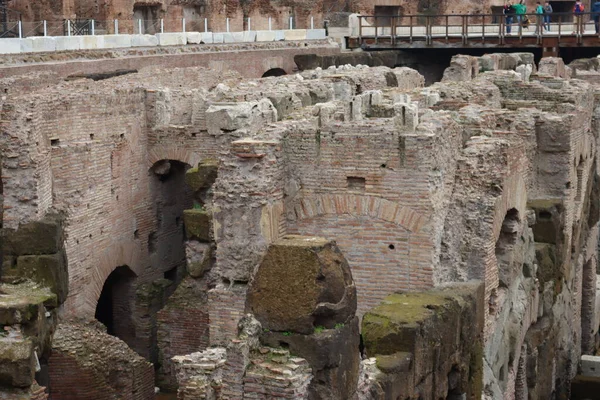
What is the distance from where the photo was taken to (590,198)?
53.3 ft

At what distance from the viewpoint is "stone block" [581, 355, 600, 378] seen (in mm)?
15212

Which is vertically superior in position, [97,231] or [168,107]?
[168,107]

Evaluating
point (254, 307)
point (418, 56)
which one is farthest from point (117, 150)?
point (418, 56)

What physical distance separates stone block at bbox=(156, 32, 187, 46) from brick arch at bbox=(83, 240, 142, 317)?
11950mm

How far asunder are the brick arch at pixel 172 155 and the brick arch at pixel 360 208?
17.9ft

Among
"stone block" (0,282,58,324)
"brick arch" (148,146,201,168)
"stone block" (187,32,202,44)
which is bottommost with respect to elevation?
"stone block" (0,282,58,324)

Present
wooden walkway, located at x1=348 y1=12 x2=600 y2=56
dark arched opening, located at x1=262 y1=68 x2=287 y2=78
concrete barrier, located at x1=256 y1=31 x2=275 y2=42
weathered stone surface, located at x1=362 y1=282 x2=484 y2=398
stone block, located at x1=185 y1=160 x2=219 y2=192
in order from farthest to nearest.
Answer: wooden walkway, located at x1=348 y1=12 x2=600 y2=56 < concrete barrier, located at x1=256 y1=31 x2=275 y2=42 < dark arched opening, located at x1=262 y1=68 x2=287 y2=78 < stone block, located at x1=185 y1=160 x2=219 y2=192 < weathered stone surface, located at x1=362 y1=282 x2=484 y2=398

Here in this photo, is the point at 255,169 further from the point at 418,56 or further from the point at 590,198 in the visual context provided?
the point at 418,56

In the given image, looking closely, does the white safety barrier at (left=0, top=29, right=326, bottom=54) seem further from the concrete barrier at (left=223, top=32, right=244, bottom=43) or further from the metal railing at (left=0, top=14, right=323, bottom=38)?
the metal railing at (left=0, top=14, right=323, bottom=38)

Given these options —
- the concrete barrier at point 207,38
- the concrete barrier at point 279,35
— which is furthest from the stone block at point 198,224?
the concrete barrier at point 279,35

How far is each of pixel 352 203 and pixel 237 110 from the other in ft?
11.7

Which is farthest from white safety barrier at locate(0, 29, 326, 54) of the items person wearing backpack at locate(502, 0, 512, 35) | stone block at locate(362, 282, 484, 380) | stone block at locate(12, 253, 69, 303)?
stone block at locate(362, 282, 484, 380)

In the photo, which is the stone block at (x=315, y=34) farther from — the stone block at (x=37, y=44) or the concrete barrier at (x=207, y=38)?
the stone block at (x=37, y=44)

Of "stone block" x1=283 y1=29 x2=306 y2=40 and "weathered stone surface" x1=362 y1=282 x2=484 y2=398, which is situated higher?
"stone block" x1=283 y1=29 x2=306 y2=40
